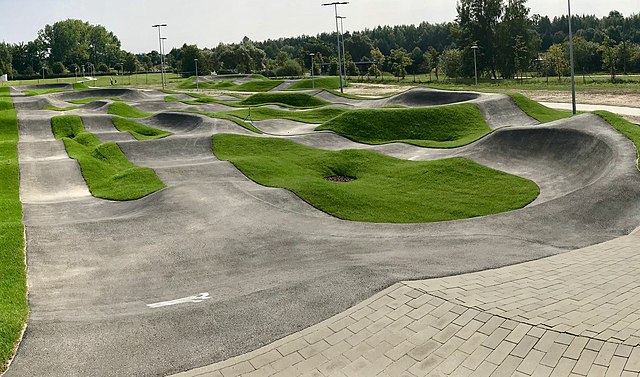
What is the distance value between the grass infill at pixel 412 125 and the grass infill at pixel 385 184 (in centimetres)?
644

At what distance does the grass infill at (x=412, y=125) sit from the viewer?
36475 millimetres

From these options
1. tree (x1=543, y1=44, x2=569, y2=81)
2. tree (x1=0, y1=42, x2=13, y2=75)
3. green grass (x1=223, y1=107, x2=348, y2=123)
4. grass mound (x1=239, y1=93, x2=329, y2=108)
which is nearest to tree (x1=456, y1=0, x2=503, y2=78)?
tree (x1=543, y1=44, x2=569, y2=81)

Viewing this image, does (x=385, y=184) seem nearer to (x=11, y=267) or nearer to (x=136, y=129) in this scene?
(x=11, y=267)

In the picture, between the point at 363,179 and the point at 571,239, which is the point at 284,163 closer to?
the point at 363,179

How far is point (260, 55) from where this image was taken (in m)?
145

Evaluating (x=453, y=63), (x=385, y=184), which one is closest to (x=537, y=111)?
(x=385, y=184)

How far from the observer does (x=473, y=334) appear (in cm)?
856

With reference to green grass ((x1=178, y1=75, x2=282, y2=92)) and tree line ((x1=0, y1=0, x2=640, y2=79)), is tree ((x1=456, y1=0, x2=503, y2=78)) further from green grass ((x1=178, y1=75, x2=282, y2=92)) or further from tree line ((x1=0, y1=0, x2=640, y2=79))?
green grass ((x1=178, y1=75, x2=282, y2=92))

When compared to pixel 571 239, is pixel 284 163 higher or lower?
higher

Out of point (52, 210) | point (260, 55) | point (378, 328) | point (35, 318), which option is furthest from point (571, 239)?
point (260, 55)

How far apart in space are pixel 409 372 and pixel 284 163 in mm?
20847

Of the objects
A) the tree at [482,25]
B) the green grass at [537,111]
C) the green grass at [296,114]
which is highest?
the tree at [482,25]

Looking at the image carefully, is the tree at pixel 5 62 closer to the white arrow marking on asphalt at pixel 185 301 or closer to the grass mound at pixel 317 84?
the grass mound at pixel 317 84

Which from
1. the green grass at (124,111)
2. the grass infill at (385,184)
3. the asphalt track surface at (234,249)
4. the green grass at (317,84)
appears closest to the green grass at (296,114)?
the green grass at (124,111)
